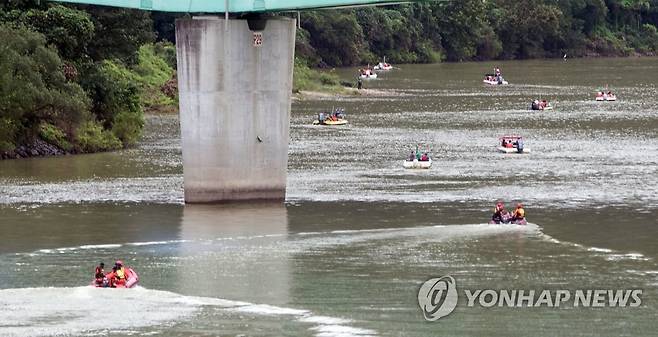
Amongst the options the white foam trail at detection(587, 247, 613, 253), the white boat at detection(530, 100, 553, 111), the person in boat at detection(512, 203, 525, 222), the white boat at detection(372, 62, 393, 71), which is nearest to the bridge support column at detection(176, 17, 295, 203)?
the person in boat at detection(512, 203, 525, 222)

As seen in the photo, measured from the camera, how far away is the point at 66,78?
6888 cm

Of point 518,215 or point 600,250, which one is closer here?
point 600,250

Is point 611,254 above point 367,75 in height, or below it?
above

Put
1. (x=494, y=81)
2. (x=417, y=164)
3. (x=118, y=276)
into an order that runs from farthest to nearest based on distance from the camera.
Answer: (x=494, y=81), (x=417, y=164), (x=118, y=276)

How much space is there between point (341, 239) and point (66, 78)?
28077 mm

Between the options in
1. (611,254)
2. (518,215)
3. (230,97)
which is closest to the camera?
(611,254)

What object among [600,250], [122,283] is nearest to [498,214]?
[600,250]

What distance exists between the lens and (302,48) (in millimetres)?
158500

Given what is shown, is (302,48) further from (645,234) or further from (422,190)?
(645,234)

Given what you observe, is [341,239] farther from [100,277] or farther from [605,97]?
[605,97]

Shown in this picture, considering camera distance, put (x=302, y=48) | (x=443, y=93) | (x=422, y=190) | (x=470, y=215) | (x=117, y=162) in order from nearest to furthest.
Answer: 1. (x=470, y=215)
2. (x=422, y=190)
3. (x=117, y=162)
4. (x=443, y=93)
5. (x=302, y=48)

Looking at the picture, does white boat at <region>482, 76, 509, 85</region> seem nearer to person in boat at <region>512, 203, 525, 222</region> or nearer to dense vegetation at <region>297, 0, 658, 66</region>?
dense vegetation at <region>297, 0, 658, 66</region>

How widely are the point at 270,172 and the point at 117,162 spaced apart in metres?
15.3

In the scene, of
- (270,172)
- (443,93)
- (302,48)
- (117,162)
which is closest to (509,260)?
(270,172)
